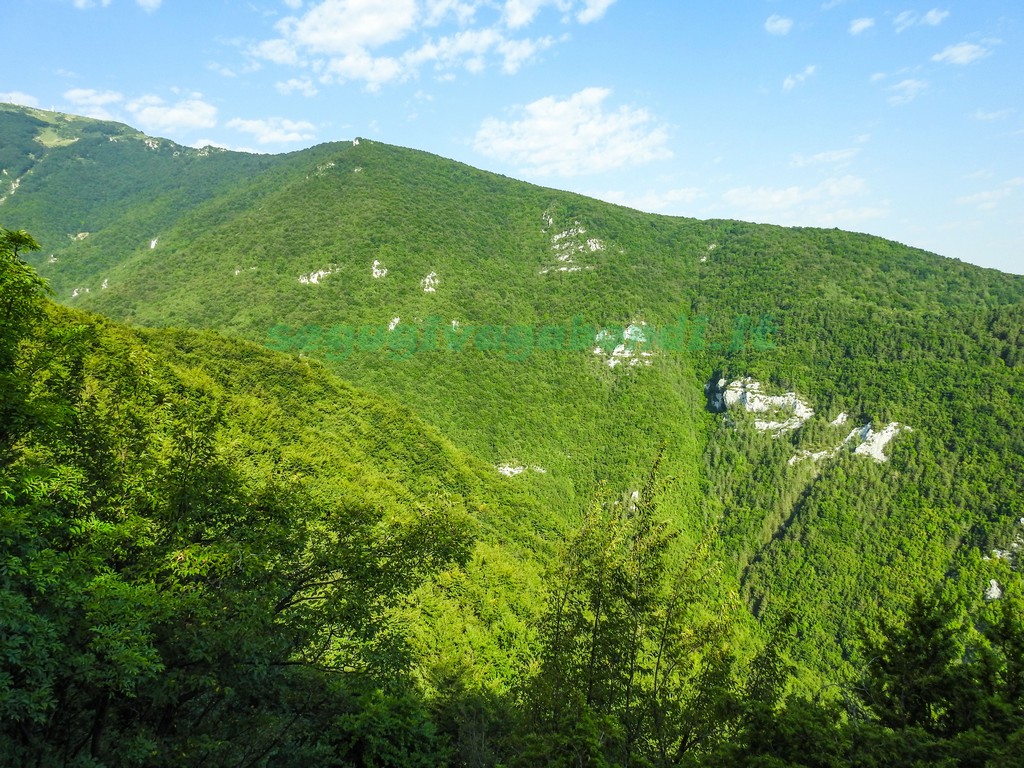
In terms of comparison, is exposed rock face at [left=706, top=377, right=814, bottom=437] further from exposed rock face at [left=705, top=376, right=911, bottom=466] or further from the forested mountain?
the forested mountain

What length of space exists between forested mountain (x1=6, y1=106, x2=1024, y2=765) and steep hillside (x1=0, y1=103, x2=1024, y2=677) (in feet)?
3.16

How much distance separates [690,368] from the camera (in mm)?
178375

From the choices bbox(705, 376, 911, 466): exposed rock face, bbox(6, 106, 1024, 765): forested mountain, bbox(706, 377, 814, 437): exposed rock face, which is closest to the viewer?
bbox(6, 106, 1024, 765): forested mountain

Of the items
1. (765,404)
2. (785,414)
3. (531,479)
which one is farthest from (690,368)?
(531,479)

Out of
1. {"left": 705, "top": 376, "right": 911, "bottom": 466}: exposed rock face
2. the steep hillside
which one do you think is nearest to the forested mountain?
{"left": 705, "top": 376, "right": 911, "bottom": 466}: exposed rock face

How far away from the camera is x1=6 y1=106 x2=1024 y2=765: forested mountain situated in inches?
423

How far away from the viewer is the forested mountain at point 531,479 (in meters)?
10.7

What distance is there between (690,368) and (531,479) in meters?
88.4

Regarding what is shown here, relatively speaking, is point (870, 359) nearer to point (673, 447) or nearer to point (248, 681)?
point (673, 447)

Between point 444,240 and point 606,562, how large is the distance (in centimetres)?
18717

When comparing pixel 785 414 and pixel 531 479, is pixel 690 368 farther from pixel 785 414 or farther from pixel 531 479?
pixel 531 479

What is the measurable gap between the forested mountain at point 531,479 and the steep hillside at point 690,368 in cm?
96

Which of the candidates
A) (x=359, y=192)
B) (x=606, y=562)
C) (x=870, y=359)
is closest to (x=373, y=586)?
(x=606, y=562)

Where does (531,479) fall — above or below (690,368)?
below
